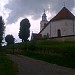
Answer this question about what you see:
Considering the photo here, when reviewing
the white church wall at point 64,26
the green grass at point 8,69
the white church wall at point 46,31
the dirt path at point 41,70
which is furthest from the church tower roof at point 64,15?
the green grass at point 8,69

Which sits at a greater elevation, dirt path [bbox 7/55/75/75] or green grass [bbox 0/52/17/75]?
green grass [bbox 0/52/17/75]

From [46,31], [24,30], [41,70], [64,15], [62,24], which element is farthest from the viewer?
[24,30]

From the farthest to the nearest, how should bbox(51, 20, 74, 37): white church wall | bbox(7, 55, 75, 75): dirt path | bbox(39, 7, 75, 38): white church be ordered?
bbox(39, 7, 75, 38): white church, bbox(51, 20, 74, 37): white church wall, bbox(7, 55, 75, 75): dirt path

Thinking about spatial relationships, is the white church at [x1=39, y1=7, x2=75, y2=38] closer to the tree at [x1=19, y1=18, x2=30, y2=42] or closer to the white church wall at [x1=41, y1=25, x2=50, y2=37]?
the white church wall at [x1=41, y1=25, x2=50, y2=37]

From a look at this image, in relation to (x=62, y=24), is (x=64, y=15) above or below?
above

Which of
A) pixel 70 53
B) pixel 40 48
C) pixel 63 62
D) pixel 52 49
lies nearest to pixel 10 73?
pixel 63 62

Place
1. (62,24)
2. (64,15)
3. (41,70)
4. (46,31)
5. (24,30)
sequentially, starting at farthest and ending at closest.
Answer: (24,30) < (46,31) < (64,15) < (62,24) < (41,70)

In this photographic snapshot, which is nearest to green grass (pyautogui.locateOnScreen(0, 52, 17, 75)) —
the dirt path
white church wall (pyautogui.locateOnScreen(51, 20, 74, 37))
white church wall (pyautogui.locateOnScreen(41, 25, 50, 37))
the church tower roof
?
the dirt path

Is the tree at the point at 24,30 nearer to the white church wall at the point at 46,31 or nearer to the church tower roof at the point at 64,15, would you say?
the white church wall at the point at 46,31

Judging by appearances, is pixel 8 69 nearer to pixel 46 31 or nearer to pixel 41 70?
pixel 41 70

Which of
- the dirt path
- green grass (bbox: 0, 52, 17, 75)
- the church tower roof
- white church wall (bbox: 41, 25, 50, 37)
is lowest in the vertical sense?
the dirt path

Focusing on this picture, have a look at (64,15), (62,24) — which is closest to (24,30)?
(62,24)

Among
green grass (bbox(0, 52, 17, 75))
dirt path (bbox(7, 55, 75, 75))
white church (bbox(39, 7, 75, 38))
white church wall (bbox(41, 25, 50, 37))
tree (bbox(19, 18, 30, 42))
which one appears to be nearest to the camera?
green grass (bbox(0, 52, 17, 75))

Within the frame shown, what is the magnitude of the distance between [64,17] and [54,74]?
2212 inches
